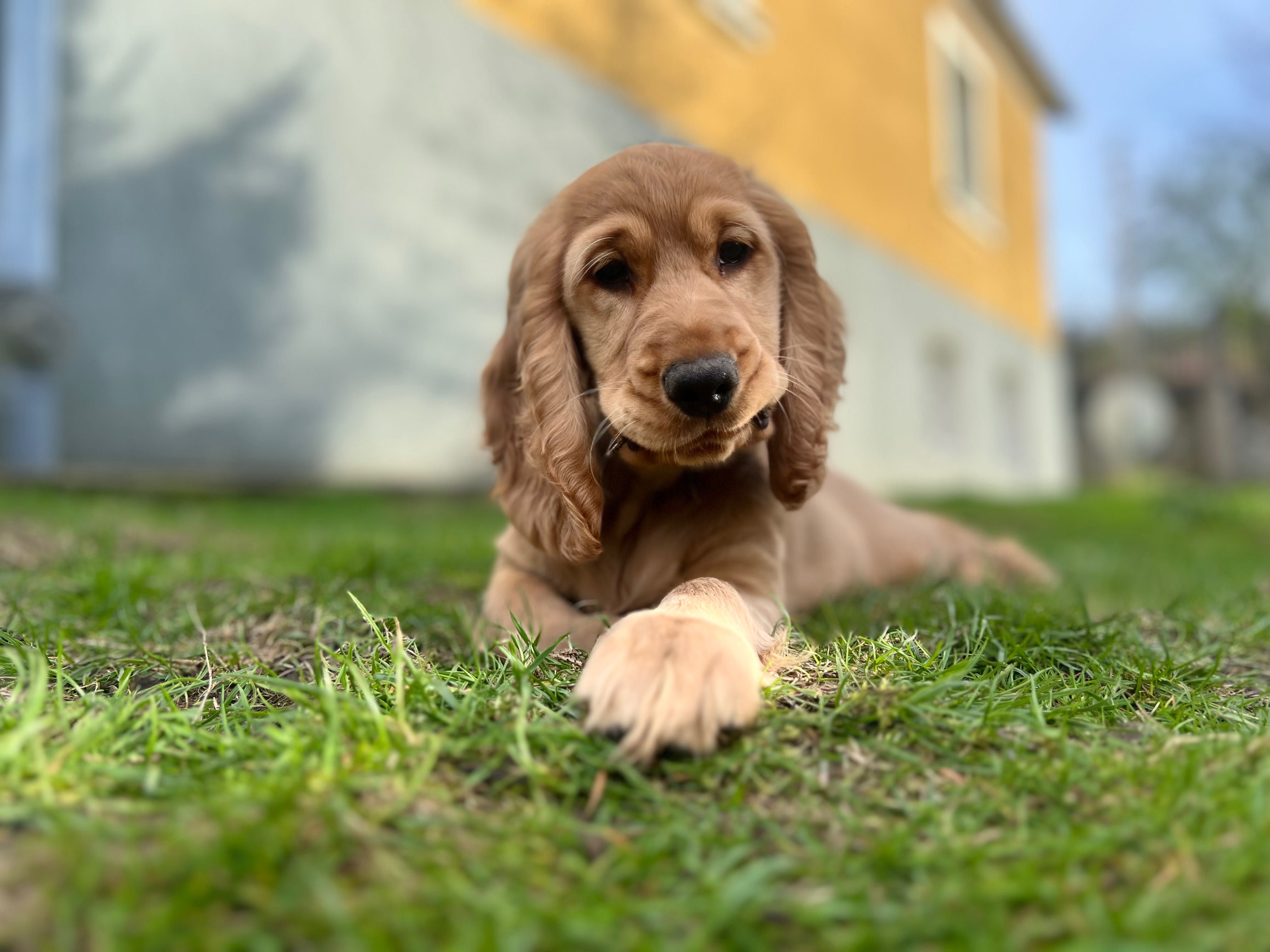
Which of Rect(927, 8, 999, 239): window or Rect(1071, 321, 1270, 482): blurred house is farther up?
Rect(927, 8, 999, 239): window

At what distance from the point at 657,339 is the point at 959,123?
54.7ft

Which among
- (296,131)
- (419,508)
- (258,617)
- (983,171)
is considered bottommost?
(419,508)

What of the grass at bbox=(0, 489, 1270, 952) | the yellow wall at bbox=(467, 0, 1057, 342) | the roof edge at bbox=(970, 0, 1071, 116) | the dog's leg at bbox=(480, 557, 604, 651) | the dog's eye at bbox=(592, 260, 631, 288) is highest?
the roof edge at bbox=(970, 0, 1071, 116)

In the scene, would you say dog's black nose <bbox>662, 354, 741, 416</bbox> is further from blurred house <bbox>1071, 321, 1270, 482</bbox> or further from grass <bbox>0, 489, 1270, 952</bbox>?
blurred house <bbox>1071, 321, 1270, 482</bbox>

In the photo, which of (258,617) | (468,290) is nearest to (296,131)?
(468,290)

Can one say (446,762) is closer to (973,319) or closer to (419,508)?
(419,508)

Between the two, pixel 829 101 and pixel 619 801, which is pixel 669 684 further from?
pixel 829 101

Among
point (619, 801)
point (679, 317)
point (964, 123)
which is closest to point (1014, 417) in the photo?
A: point (964, 123)

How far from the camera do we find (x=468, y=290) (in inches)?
317

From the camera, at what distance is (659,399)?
77.0 inches

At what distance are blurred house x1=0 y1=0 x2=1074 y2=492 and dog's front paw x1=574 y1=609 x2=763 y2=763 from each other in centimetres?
564

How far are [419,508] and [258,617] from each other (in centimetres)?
482

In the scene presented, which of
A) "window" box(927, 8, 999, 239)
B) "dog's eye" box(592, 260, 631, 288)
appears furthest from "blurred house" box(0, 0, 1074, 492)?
"dog's eye" box(592, 260, 631, 288)

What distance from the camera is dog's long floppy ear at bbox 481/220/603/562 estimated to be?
87.4 inches
